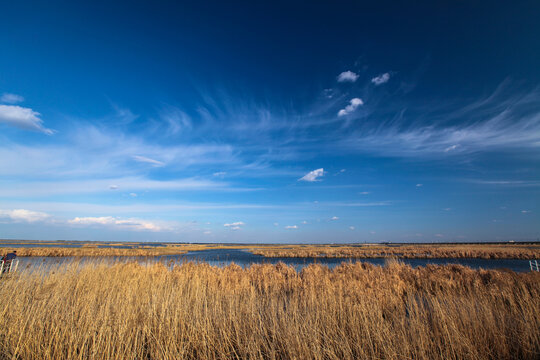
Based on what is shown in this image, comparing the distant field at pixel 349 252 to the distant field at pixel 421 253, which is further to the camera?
the distant field at pixel 421 253

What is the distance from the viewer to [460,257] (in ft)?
129

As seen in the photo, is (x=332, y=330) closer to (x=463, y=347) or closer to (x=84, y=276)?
(x=463, y=347)

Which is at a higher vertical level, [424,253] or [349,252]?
[349,252]

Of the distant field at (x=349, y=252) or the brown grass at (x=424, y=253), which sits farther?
the brown grass at (x=424, y=253)

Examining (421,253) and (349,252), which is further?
(349,252)

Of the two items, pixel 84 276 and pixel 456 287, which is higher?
pixel 84 276

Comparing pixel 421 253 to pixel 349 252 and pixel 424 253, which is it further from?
pixel 349 252

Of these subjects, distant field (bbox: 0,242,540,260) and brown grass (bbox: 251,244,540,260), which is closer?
distant field (bbox: 0,242,540,260)

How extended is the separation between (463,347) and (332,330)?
2018mm

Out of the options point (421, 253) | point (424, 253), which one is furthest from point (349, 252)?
point (424, 253)

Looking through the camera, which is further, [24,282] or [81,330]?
[24,282]

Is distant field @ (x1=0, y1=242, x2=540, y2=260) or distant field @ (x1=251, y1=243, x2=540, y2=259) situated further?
distant field @ (x1=251, y1=243, x2=540, y2=259)

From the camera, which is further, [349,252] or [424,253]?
[349,252]

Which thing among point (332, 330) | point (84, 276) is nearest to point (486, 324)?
point (332, 330)
